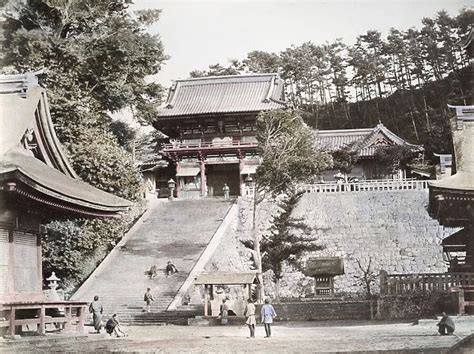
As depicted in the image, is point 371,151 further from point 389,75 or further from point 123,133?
point 123,133

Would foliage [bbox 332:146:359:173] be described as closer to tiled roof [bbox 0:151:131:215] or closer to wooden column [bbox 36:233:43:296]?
tiled roof [bbox 0:151:131:215]

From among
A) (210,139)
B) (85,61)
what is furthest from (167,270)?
(210,139)

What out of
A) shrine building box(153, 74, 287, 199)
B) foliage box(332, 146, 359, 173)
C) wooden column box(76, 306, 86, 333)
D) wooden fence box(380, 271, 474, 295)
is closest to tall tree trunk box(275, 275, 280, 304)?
wooden fence box(380, 271, 474, 295)

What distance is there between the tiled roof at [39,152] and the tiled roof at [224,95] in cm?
872

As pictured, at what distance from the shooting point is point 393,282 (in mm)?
8188

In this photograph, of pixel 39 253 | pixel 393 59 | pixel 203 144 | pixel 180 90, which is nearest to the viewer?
pixel 39 253

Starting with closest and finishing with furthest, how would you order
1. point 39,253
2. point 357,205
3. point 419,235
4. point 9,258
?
point 9,258 < point 39,253 < point 419,235 < point 357,205

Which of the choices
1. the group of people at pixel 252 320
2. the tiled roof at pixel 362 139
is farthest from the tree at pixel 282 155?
the tiled roof at pixel 362 139

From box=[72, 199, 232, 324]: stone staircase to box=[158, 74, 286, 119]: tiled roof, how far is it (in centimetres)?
318

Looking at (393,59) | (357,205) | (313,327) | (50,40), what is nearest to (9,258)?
(313,327)

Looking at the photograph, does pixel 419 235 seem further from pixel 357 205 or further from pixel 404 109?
pixel 404 109

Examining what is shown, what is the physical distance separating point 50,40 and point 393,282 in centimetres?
532

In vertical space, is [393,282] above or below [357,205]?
below

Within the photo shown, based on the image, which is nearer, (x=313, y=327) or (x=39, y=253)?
(x=39, y=253)
